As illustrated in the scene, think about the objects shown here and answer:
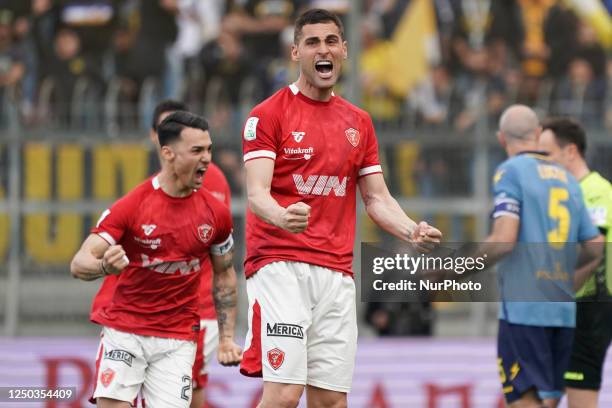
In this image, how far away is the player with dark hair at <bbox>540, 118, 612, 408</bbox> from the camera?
823cm

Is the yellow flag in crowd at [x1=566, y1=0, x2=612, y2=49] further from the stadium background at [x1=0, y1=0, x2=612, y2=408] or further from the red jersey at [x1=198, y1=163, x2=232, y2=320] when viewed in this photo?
the red jersey at [x1=198, y1=163, x2=232, y2=320]

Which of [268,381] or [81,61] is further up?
[81,61]

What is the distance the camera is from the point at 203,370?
8.16 m

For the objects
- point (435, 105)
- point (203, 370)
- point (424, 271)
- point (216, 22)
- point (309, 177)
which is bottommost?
point (203, 370)

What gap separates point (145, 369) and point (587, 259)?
2999 millimetres

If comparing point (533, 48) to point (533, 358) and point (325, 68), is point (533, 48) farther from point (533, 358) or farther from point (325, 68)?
point (325, 68)

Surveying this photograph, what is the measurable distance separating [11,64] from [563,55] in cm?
572

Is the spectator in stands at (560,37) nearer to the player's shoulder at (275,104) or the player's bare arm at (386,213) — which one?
the player's bare arm at (386,213)

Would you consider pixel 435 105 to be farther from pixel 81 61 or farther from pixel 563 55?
pixel 81 61

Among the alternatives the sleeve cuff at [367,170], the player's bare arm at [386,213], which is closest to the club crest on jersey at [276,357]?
the player's bare arm at [386,213]

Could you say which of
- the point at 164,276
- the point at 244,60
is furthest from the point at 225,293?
the point at 244,60

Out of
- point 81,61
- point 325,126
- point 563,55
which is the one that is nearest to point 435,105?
point 563,55

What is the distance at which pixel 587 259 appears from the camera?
798cm

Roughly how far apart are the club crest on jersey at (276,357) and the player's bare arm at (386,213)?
0.88 m
